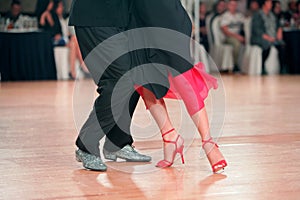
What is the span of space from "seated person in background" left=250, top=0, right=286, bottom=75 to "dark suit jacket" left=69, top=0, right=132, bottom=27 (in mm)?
7870

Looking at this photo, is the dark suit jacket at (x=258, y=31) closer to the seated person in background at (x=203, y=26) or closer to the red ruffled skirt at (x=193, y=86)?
the seated person in background at (x=203, y=26)

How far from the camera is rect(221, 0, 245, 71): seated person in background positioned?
10.7 m

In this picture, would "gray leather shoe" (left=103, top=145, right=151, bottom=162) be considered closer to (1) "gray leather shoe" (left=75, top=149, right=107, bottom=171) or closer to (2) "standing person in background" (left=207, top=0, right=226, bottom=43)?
(1) "gray leather shoe" (left=75, top=149, right=107, bottom=171)

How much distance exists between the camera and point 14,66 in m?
9.54

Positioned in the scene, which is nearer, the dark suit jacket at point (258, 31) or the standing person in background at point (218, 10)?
the dark suit jacket at point (258, 31)

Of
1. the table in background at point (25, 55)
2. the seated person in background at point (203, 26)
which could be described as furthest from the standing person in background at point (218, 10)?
the table in background at point (25, 55)

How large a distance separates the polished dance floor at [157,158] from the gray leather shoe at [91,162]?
4 cm

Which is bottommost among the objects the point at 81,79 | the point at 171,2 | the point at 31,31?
the point at 81,79

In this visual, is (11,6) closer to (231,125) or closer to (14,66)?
(14,66)

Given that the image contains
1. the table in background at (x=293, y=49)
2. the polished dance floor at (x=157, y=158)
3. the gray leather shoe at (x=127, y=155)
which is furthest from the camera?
the table in background at (x=293, y=49)

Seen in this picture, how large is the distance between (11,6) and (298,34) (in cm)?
447

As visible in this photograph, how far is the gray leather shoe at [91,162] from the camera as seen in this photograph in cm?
298

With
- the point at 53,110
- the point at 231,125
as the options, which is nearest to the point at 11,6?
the point at 53,110

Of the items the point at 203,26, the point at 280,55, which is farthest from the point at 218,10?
the point at 280,55
